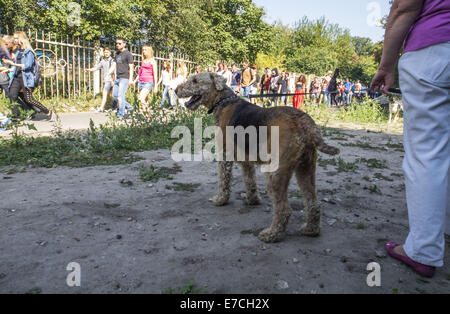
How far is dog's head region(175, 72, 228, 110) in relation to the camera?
3.73 metres

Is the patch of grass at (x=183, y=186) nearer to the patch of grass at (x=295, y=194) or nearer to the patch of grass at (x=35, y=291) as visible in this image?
the patch of grass at (x=295, y=194)

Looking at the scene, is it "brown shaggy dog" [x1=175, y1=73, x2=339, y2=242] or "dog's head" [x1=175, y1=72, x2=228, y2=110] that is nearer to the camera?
"brown shaggy dog" [x1=175, y1=73, x2=339, y2=242]

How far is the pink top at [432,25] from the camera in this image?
2078 mm

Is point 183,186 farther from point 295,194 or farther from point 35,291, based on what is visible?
point 35,291

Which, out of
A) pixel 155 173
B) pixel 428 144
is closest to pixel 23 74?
pixel 155 173

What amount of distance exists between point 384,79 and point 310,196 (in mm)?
1239

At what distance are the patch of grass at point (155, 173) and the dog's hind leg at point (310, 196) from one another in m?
2.27

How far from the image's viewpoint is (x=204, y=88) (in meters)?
3.81

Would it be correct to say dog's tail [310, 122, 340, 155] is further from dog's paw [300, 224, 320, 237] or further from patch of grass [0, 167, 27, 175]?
patch of grass [0, 167, 27, 175]

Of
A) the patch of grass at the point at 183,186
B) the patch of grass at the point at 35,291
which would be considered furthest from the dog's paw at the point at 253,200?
the patch of grass at the point at 35,291

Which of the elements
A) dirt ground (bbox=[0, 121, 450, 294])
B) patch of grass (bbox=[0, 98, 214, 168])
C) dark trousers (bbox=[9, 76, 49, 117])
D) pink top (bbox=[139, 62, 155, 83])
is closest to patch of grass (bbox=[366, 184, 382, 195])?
dirt ground (bbox=[0, 121, 450, 294])

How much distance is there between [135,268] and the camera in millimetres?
2293
